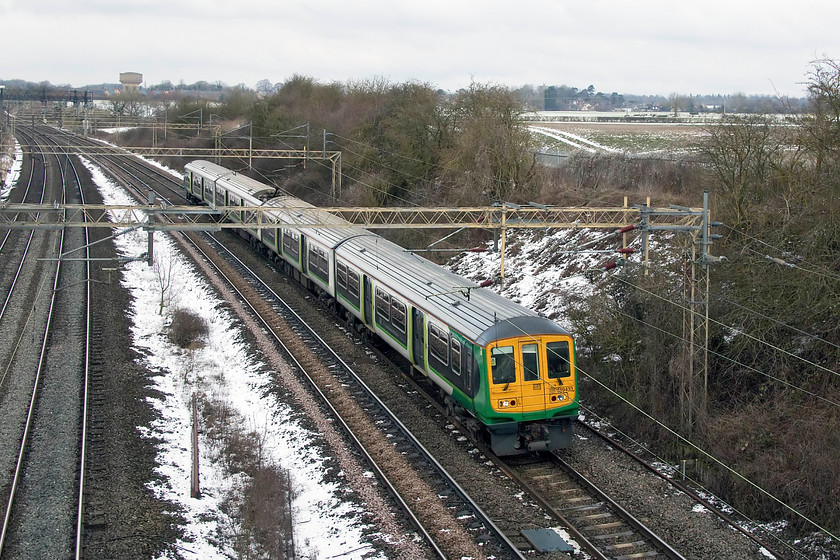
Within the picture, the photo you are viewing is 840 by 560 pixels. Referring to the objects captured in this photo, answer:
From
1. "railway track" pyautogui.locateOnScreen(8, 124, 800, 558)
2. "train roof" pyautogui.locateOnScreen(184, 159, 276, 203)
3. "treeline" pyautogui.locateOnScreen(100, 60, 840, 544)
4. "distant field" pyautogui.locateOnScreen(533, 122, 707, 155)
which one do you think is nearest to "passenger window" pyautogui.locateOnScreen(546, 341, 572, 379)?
"railway track" pyautogui.locateOnScreen(8, 124, 800, 558)

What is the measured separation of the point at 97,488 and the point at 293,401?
16.9ft

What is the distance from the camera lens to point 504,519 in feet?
40.6

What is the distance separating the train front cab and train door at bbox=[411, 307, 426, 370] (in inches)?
114

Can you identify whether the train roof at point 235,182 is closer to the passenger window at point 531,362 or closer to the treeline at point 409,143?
the treeline at point 409,143

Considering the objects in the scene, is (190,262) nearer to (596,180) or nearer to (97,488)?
(596,180)

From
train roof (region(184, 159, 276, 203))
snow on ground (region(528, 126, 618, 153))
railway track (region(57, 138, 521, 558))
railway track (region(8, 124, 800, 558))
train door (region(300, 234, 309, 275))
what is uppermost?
snow on ground (region(528, 126, 618, 153))

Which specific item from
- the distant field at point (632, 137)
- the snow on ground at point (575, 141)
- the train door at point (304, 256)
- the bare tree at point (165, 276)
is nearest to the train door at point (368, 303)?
the train door at point (304, 256)

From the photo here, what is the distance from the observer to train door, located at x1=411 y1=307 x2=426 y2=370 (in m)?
16.9

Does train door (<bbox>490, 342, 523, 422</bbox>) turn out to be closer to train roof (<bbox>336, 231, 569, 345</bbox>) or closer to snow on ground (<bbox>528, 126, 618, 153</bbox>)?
train roof (<bbox>336, 231, 569, 345</bbox>)

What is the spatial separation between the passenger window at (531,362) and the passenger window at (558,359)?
9.1 inches

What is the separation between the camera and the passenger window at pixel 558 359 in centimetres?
1463

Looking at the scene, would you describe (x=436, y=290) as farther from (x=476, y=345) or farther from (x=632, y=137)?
(x=632, y=137)

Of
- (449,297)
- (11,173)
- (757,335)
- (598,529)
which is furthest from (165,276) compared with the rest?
(11,173)

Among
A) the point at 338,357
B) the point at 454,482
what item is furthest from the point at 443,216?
the point at 454,482
